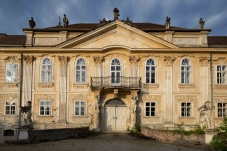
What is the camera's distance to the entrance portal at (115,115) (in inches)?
837

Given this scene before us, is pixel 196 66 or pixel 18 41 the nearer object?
pixel 196 66

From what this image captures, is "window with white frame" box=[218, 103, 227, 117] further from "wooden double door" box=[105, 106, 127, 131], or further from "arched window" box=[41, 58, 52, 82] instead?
"arched window" box=[41, 58, 52, 82]

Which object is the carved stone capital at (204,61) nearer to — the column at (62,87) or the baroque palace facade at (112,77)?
the baroque palace facade at (112,77)

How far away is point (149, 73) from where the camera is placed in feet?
71.9

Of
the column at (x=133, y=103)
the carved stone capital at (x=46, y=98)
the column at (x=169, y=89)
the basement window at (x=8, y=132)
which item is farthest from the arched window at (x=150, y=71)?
the basement window at (x=8, y=132)

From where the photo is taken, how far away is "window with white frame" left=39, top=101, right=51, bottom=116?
2144cm

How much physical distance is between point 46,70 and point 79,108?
4.41 m

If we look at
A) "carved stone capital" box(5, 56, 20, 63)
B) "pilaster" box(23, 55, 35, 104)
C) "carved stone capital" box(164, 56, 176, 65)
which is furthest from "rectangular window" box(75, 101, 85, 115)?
"carved stone capital" box(164, 56, 176, 65)

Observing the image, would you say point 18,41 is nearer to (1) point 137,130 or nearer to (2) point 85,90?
(2) point 85,90

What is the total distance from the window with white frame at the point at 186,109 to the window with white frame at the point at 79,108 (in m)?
8.43

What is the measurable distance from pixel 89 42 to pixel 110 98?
518cm

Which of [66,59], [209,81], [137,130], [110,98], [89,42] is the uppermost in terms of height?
[89,42]

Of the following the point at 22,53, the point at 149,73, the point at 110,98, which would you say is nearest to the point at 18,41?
the point at 22,53

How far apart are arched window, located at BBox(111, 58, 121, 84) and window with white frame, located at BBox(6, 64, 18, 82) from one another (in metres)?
8.39
